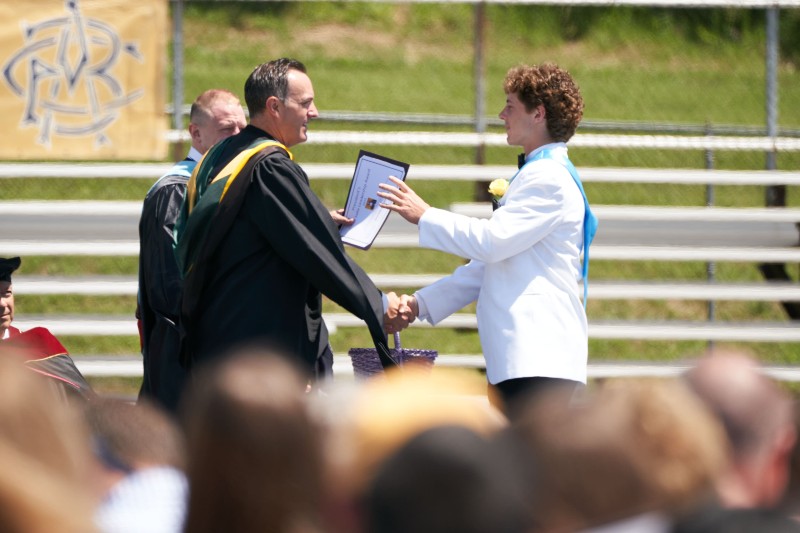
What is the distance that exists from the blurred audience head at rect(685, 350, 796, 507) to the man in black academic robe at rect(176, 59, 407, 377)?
2.43m

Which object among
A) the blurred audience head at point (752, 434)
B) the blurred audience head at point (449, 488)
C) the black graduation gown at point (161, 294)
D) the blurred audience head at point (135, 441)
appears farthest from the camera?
the black graduation gown at point (161, 294)

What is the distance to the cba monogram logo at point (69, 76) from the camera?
27.2ft

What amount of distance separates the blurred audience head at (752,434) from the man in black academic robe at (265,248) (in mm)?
2432

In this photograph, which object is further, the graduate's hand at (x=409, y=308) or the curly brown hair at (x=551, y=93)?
the graduate's hand at (x=409, y=308)

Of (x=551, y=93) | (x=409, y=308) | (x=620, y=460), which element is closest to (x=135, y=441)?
(x=620, y=460)

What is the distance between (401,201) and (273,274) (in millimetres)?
670

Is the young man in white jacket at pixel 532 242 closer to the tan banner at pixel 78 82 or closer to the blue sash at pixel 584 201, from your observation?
the blue sash at pixel 584 201

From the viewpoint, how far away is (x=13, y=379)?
2393mm

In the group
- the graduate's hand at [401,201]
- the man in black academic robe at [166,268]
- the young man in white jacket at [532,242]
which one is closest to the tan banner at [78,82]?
the man in black academic robe at [166,268]

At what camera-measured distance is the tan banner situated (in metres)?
8.30

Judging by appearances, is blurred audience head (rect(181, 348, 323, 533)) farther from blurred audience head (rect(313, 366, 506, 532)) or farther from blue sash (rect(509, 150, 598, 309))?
blue sash (rect(509, 150, 598, 309))

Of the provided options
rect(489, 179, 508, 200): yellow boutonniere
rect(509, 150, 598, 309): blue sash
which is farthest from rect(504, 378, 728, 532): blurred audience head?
rect(489, 179, 508, 200): yellow boutonniere

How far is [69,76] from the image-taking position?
8312 millimetres

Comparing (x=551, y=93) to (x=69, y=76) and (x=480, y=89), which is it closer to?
(x=480, y=89)
